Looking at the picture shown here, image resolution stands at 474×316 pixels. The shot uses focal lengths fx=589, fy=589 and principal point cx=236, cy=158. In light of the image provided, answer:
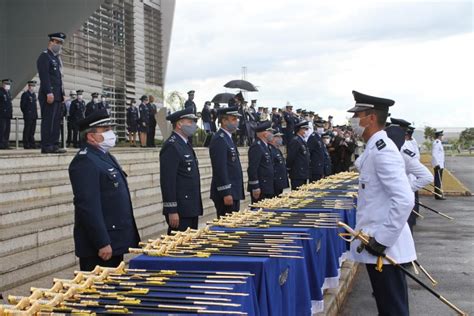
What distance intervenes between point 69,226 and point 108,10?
67.6ft

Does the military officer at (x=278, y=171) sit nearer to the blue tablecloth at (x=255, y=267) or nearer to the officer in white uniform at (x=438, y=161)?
the blue tablecloth at (x=255, y=267)

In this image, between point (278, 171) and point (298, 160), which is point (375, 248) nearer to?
point (278, 171)

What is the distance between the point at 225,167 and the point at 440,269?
342cm

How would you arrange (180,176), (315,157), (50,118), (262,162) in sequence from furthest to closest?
(315,157), (262,162), (50,118), (180,176)

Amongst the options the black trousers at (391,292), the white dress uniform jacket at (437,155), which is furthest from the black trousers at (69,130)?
the black trousers at (391,292)

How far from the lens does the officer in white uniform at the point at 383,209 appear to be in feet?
12.1

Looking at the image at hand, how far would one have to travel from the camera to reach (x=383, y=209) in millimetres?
3838

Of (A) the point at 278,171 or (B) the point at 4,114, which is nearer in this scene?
(A) the point at 278,171

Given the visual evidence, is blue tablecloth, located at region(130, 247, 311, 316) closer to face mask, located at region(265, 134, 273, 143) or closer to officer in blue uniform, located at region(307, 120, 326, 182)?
face mask, located at region(265, 134, 273, 143)

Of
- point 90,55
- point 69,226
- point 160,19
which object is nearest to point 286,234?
point 69,226

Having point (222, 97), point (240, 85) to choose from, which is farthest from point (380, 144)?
point (222, 97)

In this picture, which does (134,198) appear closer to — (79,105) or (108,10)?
(79,105)

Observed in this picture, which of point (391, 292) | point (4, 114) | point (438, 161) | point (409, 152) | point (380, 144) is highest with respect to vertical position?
point (4, 114)

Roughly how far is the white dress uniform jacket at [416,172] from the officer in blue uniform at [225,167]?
2.17m
